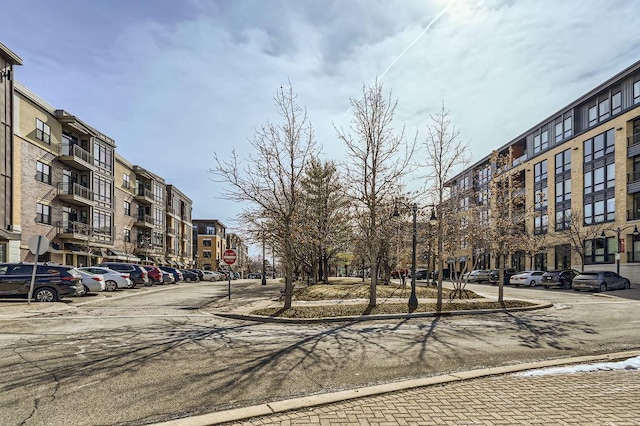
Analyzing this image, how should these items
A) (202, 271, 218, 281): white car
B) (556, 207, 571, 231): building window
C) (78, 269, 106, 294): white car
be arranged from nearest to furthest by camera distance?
(78, 269, 106, 294): white car < (556, 207, 571, 231): building window < (202, 271, 218, 281): white car

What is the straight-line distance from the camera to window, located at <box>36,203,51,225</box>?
3429cm

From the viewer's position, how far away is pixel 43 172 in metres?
35.3

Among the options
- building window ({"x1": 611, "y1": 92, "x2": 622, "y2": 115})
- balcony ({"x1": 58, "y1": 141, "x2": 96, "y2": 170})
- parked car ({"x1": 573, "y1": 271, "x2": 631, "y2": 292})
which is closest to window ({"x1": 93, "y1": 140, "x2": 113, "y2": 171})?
balcony ({"x1": 58, "y1": 141, "x2": 96, "y2": 170})

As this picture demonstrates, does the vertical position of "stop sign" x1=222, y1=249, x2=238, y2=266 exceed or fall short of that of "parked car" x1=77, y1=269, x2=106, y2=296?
it exceeds it

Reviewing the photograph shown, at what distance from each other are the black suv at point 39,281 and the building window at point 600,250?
136 feet

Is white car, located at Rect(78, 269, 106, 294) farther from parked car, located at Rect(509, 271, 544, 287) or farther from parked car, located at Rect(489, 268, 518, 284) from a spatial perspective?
parked car, located at Rect(489, 268, 518, 284)

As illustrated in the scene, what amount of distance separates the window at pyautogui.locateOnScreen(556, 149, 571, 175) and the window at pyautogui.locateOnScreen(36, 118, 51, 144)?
1942 inches

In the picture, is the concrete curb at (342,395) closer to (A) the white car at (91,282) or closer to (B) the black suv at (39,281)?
(B) the black suv at (39,281)

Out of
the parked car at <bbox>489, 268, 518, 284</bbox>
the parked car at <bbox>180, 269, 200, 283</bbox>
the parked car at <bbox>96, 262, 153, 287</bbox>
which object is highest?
the parked car at <bbox>96, 262, 153, 287</bbox>

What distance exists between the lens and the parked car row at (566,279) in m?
27.8

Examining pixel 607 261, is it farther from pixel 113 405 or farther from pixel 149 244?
pixel 149 244

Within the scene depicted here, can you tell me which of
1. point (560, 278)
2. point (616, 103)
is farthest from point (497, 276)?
point (616, 103)

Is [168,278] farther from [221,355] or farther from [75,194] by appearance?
[221,355]

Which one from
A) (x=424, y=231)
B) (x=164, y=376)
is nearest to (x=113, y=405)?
(x=164, y=376)
